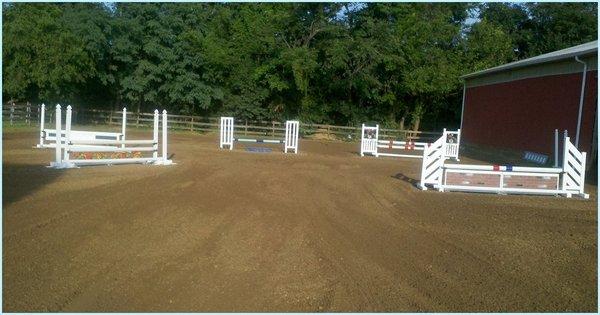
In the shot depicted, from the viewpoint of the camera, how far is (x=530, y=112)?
23781mm

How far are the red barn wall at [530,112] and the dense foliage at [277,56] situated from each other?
9808 mm

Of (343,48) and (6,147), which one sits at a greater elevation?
(343,48)

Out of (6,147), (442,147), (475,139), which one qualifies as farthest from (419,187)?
(475,139)

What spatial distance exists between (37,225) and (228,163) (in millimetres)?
9951

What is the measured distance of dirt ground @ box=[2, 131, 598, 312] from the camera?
199 inches

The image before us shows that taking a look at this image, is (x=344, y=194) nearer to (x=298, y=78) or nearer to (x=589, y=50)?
(x=589, y=50)

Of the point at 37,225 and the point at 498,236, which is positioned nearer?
the point at 37,225

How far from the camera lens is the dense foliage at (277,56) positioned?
130 ft

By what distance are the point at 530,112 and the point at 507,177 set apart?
11.9m

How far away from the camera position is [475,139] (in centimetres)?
3100

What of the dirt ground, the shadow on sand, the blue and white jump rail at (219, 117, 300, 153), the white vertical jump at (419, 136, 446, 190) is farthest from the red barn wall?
the shadow on sand

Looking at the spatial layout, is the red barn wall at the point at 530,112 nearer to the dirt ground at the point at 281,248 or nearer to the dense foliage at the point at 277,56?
the dirt ground at the point at 281,248

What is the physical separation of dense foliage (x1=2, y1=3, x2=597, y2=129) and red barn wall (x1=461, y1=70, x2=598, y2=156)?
9808mm

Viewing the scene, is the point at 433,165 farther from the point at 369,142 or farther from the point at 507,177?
the point at 369,142
